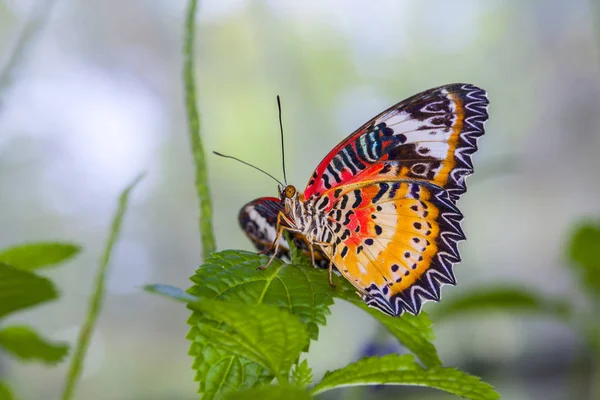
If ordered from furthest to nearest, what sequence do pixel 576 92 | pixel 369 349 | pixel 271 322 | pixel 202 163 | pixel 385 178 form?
pixel 576 92 → pixel 369 349 → pixel 385 178 → pixel 202 163 → pixel 271 322

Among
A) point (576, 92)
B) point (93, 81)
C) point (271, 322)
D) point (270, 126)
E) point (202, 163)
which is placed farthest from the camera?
point (576, 92)

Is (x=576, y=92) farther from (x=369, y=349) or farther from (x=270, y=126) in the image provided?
(x=369, y=349)

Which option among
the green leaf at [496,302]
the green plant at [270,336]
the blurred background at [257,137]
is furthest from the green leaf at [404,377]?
the blurred background at [257,137]

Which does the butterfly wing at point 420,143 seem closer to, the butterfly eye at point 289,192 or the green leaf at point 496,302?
the butterfly eye at point 289,192

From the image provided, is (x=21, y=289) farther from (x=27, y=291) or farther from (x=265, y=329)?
(x=265, y=329)

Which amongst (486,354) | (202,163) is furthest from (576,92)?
(202,163)

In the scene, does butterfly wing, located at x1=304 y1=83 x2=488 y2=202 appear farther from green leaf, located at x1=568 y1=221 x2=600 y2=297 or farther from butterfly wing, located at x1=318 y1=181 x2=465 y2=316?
green leaf, located at x1=568 y1=221 x2=600 y2=297
